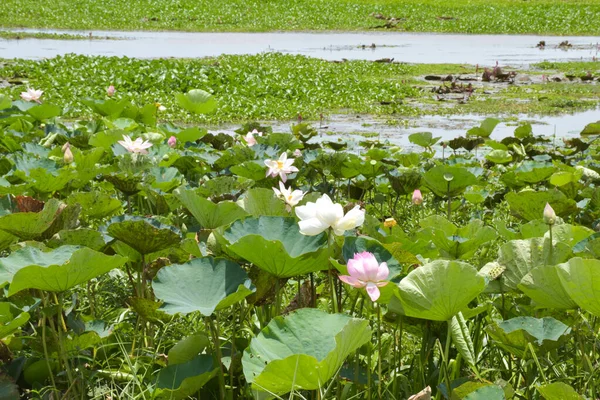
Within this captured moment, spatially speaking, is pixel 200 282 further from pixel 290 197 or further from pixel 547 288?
pixel 547 288

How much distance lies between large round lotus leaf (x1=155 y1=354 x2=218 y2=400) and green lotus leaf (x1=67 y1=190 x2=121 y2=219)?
2.82 feet

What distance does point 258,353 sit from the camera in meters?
1.41

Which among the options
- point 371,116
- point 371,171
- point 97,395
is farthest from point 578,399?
point 371,116

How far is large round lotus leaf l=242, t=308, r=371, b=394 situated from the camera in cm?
127

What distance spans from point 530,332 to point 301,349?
0.43m

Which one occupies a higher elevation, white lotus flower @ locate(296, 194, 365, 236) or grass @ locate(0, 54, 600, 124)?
white lotus flower @ locate(296, 194, 365, 236)

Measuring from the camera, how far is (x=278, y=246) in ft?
4.93

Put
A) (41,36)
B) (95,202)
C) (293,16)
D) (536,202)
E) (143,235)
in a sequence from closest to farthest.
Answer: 1. (143,235)
2. (95,202)
3. (536,202)
4. (41,36)
5. (293,16)

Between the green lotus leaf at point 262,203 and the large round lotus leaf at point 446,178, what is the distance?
1.16 meters

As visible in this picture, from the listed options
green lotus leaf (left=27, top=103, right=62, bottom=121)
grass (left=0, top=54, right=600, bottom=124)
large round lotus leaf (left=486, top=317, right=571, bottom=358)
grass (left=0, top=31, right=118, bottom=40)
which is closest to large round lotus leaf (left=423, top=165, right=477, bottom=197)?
large round lotus leaf (left=486, top=317, right=571, bottom=358)

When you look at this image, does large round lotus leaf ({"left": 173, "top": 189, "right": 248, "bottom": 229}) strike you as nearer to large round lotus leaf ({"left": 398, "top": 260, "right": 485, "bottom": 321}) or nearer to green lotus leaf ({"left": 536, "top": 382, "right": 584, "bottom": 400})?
large round lotus leaf ({"left": 398, "top": 260, "right": 485, "bottom": 321})

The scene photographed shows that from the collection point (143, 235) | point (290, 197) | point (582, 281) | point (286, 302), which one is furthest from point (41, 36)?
point (582, 281)

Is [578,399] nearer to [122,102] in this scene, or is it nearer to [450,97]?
[122,102]

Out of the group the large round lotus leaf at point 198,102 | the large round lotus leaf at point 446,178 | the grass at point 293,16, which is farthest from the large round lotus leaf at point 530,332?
the grass at point 293,16
